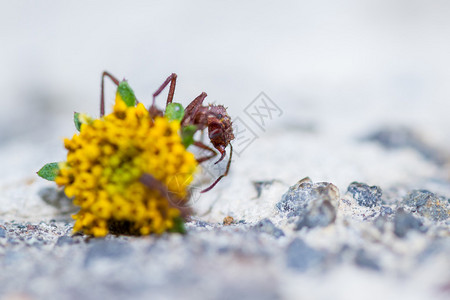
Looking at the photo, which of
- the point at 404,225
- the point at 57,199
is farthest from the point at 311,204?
the point at 57,199

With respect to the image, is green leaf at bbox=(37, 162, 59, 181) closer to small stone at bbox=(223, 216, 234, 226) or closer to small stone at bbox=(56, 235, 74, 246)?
small stone at bbox=(56, 235, 74, 246)

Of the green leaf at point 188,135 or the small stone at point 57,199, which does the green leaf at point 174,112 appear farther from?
the small stone at point 57,199

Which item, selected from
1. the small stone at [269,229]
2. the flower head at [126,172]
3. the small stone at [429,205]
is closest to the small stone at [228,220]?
the small stone at [269,229]

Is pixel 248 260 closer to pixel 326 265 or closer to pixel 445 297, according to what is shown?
pixel 326 265

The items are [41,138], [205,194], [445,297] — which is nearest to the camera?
[445,297]

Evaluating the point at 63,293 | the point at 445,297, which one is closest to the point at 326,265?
the point at 445,297
